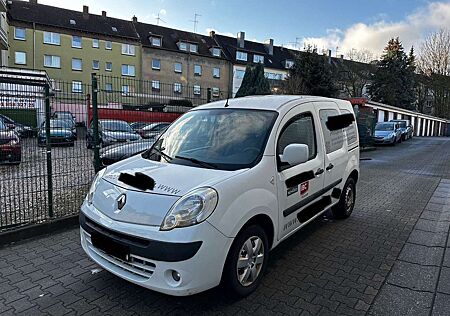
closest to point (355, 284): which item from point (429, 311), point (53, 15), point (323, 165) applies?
point (429, 311)

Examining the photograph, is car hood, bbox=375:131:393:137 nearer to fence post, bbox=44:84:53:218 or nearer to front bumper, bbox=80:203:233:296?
fence post, bbox=44:84:53:218

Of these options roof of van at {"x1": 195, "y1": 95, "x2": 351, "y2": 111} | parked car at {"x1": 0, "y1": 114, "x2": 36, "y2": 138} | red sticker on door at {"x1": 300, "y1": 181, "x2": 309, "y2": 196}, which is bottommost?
red sticker on door at {"x1": 300, "y1": 181, "x2": 309, "y2": 196}

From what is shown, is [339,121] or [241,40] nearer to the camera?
[339,121]

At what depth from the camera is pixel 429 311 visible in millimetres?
3041

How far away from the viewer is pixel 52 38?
38.3 metres

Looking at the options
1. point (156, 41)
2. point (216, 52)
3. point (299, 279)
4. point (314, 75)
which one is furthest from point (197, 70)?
point (299, 279)

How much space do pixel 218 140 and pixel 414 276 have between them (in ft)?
8.66

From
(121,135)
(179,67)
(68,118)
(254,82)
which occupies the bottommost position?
(121,135)

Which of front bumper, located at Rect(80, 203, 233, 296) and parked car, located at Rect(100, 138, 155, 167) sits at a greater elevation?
parked car, located at Rect(100, 138, 155, 167)

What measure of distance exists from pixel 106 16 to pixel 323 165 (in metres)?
46.3

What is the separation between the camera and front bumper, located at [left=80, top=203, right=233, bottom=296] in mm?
2605

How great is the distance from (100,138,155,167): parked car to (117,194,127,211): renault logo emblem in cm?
314

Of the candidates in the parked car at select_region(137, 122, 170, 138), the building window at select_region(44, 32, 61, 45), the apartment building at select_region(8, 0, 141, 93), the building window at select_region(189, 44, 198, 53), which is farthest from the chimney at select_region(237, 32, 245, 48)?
the parked car at select_region(137, 122, 170, 138)

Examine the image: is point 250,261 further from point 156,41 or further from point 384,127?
point 156,41
